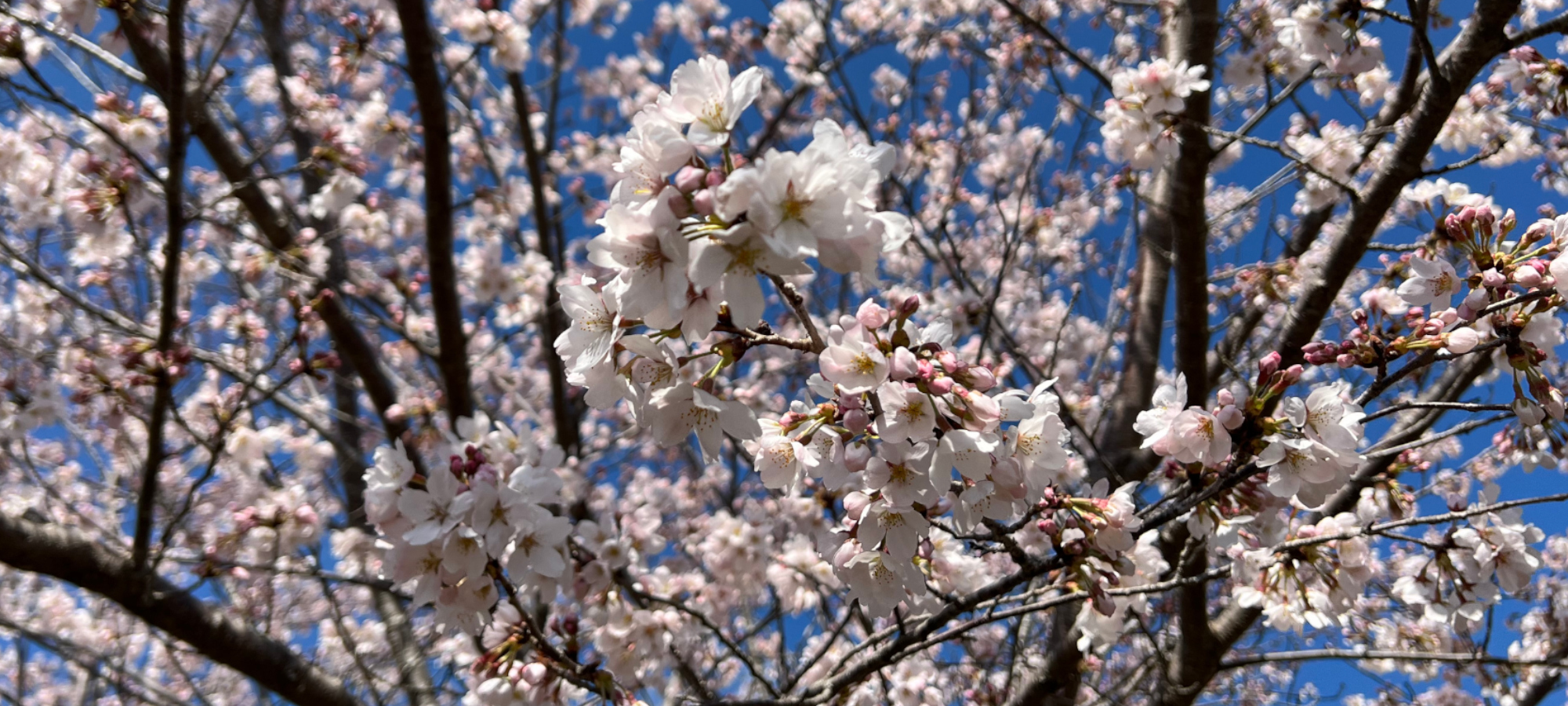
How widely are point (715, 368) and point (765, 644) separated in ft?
20.5

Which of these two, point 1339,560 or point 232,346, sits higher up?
point 232,346

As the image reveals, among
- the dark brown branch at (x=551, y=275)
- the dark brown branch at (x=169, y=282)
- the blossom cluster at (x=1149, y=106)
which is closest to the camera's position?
the dark brown branch at (x=169, y=282)

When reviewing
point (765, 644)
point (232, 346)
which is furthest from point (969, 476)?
point (765, 644)

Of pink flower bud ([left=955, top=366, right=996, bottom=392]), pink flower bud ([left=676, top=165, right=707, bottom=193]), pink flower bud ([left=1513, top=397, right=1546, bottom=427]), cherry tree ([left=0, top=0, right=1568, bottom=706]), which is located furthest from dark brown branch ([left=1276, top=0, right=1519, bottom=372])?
pink flower bud ([left=676, top=165, right=707, bottom=193])

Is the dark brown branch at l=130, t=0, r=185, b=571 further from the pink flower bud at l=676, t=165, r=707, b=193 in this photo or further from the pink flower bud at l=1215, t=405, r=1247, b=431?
the pink flower bud at l=1215, t=405, r=1247, b=431

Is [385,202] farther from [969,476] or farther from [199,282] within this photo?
[969,476]

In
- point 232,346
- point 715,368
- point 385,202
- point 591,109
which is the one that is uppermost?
point 591,109

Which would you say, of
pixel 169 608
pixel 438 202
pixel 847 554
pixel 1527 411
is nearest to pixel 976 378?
pixel 847 554

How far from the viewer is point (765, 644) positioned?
22.7 feet

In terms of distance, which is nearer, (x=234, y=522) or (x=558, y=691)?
(x=558, y=691)

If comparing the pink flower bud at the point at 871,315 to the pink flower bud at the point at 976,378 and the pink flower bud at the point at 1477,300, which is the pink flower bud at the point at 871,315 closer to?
the pink flower bud at the point at 976,378

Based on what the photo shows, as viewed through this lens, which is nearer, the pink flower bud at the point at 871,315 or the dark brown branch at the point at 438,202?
the pink flower bud at the point at 871,315

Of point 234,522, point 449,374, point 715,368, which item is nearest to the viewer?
point 715,368

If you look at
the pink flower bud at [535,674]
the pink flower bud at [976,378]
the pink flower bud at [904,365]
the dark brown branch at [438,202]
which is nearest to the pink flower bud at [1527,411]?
the pink flower bud at [976,378]
